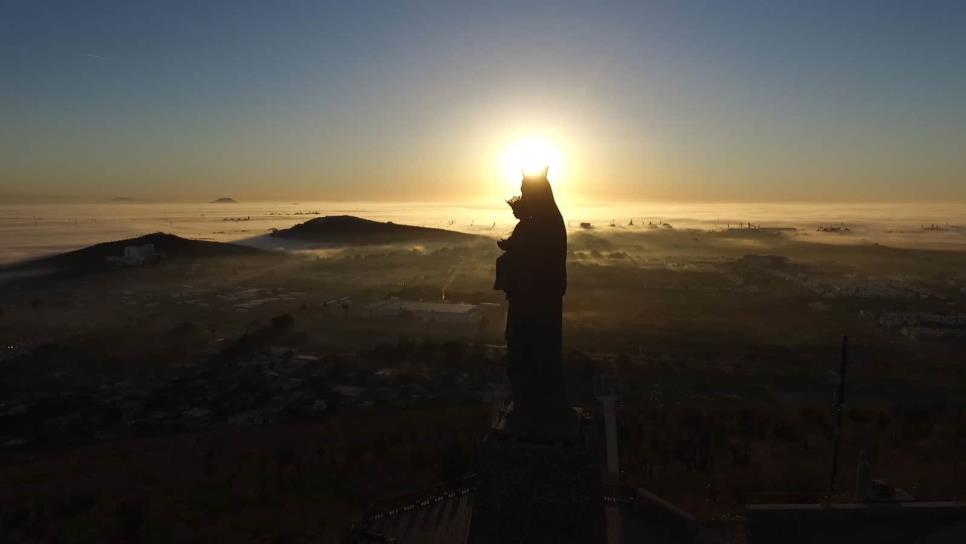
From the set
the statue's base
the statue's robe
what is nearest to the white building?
the statue's robe

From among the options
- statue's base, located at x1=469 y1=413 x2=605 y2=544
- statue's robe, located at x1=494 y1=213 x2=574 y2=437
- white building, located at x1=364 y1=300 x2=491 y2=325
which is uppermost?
statue's robe, located at x1=494 y1=213 x2=574 y2=437

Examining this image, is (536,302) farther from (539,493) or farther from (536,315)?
A: (539,493)

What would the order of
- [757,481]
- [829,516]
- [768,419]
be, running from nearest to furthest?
[829,516] < [757,481] < [768,419]

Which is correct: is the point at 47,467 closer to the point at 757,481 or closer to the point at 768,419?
the point at 757,481

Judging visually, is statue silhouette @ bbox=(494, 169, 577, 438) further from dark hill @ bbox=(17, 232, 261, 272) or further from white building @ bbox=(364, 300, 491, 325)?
dark hill @ bbox=(17, 232, 261, 272)

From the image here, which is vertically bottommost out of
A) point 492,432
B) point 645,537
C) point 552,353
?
point 645,537

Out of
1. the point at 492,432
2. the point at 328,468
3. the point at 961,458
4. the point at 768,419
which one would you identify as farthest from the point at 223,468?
the point at 961,458
